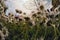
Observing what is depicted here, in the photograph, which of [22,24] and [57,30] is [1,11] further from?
[57,30]

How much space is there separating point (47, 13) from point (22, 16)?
0.21 meters

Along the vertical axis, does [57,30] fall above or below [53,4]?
below

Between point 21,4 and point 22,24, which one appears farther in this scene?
point 21,4

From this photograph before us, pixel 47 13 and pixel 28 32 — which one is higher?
pixel 47 13

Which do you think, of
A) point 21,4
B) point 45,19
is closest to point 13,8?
point 21,4

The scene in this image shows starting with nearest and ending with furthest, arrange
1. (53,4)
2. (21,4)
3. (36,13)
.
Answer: (36,13), (53,4), (21,4)

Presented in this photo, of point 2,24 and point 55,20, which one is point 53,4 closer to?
point 55,20

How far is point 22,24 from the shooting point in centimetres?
206

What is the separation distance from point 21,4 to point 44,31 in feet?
1.51

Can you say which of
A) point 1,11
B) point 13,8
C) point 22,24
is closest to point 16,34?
point 22,24

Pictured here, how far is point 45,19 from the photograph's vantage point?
6.64 ft

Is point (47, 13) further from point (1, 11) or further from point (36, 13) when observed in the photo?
point (1, 11)

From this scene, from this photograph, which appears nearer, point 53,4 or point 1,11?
point 1,11

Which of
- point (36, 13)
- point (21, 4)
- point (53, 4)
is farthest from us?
point (21, 4)
